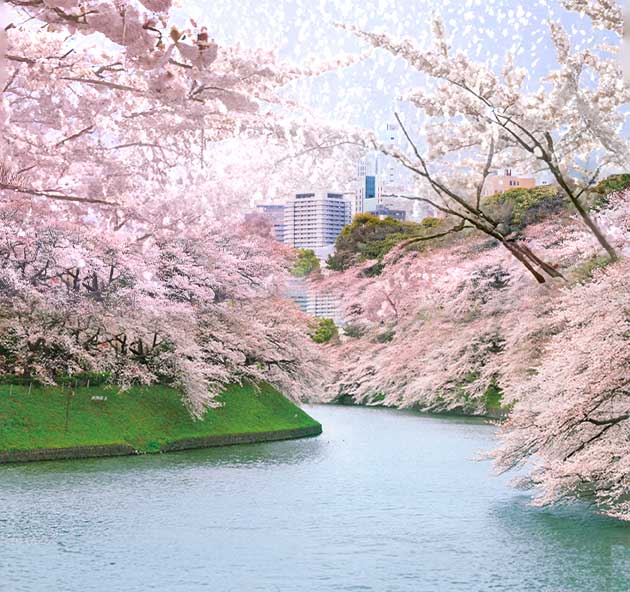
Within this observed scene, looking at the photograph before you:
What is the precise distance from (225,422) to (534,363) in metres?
8.51

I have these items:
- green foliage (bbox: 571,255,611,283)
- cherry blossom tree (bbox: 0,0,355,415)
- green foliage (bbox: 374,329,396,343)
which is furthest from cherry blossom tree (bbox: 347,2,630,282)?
green foliage (bbox: 374,329,396,343)

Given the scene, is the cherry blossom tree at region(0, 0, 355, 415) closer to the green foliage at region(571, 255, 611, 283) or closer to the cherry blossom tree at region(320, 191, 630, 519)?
the cherry blossom tree at region(320, 191, 630, 519)

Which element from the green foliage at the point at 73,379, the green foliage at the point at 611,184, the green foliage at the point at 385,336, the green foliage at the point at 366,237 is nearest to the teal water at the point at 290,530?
the green foliage at the point at 73,379

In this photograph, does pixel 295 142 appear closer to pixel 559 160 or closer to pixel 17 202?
pixel 559 160

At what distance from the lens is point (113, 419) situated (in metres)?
25.4

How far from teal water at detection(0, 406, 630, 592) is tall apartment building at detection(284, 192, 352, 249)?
6682 cm

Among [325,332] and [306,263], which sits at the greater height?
[306,263]

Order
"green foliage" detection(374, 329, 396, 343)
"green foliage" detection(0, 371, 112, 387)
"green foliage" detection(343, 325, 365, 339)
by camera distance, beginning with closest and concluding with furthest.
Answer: "green foliage" detection(0, 371, 112, 387)
"green foliage" detection(374, 329, 396, 343)
"green foliage" detection(343, 325, 365, 339)

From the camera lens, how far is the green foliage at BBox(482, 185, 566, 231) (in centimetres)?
4184

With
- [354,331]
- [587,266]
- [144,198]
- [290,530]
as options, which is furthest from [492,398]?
[290,530]

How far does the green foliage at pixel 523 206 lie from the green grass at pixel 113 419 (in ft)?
52.4

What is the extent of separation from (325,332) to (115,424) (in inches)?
1442

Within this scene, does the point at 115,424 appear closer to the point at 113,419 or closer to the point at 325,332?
the point at 113,419

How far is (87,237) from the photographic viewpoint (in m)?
25.4
